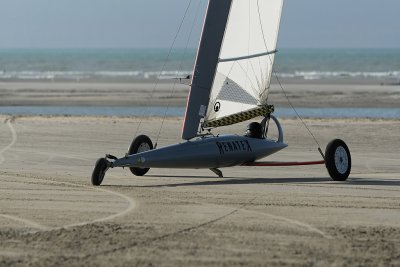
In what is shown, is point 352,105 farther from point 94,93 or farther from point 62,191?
point 62,191

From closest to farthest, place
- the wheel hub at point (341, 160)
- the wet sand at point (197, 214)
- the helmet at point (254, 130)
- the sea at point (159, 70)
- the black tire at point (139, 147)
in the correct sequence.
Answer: the wet sand at point (197, 214) → the wheel hub at point (341, 160) → the black tire at point (139, 147) → the helmet at point (254, 130) → the sea at point (159, 70)

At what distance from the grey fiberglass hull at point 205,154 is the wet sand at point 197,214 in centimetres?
34

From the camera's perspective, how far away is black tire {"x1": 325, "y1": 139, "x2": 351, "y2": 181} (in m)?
15.8

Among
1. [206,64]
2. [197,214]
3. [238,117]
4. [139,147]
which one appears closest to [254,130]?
[238,117]

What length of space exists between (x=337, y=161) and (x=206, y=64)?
2.65 m

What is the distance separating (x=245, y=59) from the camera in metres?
17.7

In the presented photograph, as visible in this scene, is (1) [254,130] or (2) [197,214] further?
(1) [254,130]

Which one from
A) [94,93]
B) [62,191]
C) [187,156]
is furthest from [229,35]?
[94,93]

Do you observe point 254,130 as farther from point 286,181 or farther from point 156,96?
point 156,96

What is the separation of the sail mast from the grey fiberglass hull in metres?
0.54

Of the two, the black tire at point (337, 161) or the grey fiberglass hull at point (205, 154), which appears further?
the black tire at point (337, 161)

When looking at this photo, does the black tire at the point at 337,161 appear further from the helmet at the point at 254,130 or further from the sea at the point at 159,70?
the sea at the point at 159,70

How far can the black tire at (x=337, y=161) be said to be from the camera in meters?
15.8

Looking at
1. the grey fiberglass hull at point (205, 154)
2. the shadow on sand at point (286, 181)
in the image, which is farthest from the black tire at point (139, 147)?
the grey fiberglass hull at point (205, 154)
